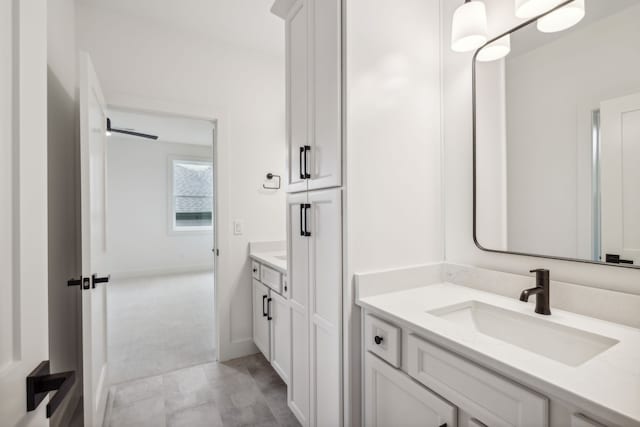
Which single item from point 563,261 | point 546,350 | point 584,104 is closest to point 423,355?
point 546,350

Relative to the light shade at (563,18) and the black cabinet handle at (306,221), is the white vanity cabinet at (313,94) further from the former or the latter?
the light shade at (563,18)

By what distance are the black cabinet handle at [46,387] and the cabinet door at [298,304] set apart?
107 cm

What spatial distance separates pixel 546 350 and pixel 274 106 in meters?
2.64

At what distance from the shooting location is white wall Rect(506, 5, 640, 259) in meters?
1.03

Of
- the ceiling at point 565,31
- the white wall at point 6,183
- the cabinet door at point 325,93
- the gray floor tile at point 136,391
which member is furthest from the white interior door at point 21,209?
the gray floor tile at point 136,391

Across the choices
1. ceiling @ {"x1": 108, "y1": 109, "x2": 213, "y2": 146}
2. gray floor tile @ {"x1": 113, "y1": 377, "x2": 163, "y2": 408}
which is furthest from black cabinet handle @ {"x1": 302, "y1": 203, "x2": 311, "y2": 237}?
ceiling @ {"x1": 108, "y1": 109, "x2": 213, "y2": 146}

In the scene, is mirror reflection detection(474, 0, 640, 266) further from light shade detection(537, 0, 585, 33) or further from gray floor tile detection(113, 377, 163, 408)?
gray floor tile detection(113, 377, 163, 408)

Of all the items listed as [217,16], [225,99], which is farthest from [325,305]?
[217,16]

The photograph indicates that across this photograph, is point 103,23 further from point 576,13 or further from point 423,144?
point 576,13

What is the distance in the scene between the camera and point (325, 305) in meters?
1.38

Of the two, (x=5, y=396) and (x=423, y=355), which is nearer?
(x=5, y=396)

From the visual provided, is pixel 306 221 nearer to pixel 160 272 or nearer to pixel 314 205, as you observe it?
pixel 314 205

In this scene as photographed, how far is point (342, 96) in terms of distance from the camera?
1.26 m

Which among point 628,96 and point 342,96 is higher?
point 342,96
